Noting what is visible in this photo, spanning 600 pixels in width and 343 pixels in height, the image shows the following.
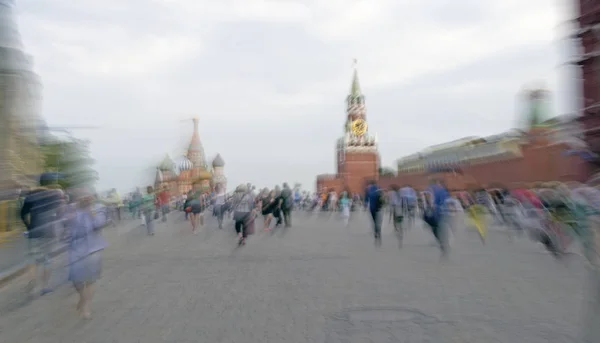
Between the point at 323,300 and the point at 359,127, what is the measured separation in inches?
4019

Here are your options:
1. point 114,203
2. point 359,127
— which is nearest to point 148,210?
point 114,203

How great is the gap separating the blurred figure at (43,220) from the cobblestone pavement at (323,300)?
535 mm

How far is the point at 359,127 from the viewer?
362ft

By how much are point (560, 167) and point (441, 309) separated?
113 feet

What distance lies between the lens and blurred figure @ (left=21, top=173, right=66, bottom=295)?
35.0ft

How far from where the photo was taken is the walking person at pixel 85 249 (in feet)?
27.9

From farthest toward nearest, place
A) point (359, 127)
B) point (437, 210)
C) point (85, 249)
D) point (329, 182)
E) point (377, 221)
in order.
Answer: point (359, 127)
point (329, 182)
point (377, 221)
point (437, 210)
point (85, 249)

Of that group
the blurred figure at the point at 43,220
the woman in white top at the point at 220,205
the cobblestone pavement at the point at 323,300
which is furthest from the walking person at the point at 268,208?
the blurred figure at the point at 43,220

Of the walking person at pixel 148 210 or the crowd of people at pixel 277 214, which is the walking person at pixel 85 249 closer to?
the crowd of people at pixel 277 214

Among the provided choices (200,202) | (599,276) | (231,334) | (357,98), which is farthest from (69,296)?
(357,98)

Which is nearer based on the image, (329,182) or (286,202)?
(286,202)

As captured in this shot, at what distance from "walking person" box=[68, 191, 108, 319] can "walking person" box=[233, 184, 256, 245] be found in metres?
9.49

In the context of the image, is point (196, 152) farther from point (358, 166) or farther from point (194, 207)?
point (194, 207)

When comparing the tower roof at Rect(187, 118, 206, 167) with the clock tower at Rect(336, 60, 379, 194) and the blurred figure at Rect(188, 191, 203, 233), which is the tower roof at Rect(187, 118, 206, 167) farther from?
the blurred figure at Rect(188, 191, 203, 233)
